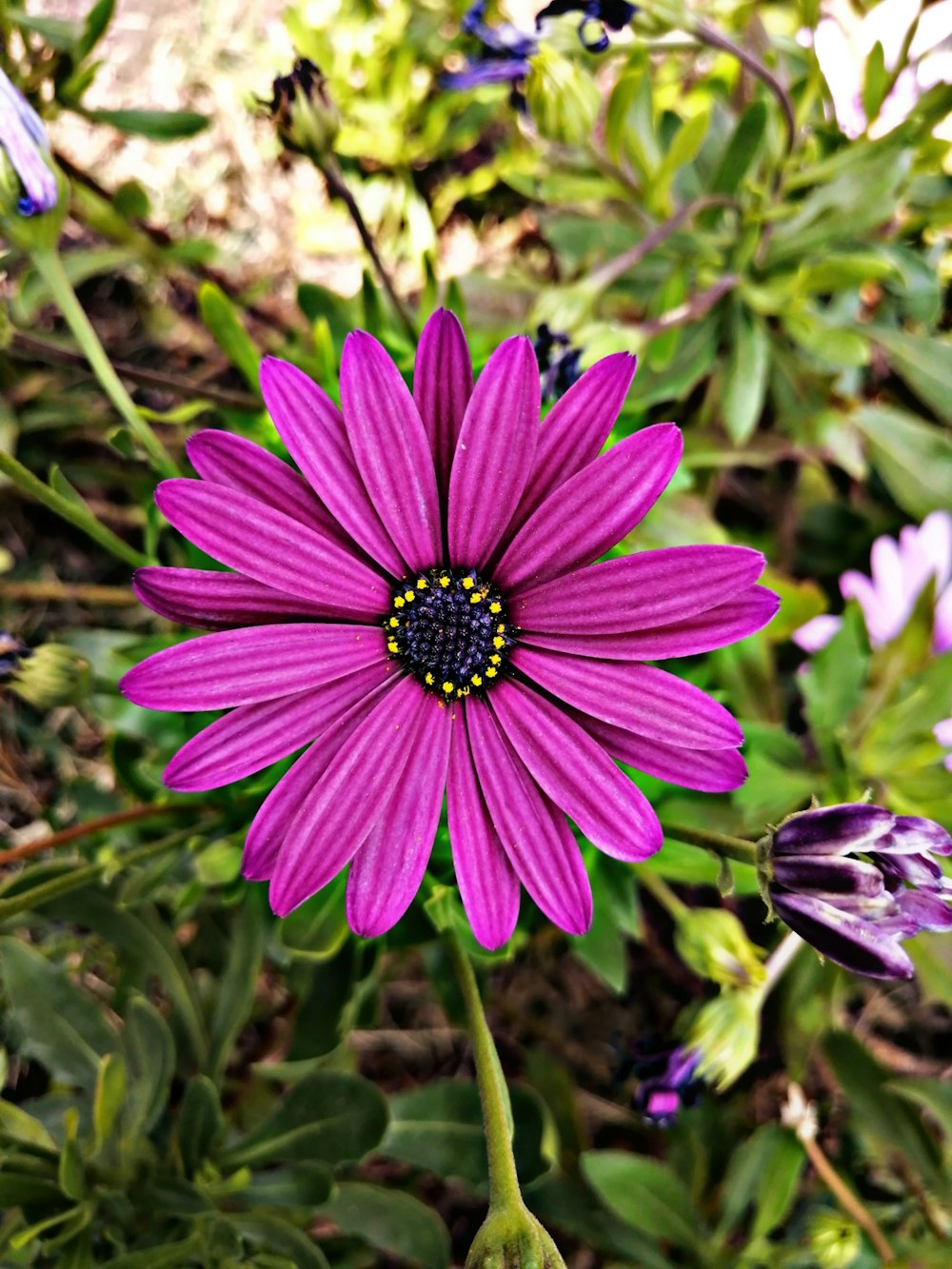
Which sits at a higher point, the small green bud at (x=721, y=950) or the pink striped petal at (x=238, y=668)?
the pink striped petal at (x=238, y=668)

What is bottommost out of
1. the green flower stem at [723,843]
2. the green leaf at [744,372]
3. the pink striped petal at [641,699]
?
the green flower stem at [723,843]

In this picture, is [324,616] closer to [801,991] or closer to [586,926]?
[586,926]

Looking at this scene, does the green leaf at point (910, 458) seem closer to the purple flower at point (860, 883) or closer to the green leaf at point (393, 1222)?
the purple flower at point (860, 883)

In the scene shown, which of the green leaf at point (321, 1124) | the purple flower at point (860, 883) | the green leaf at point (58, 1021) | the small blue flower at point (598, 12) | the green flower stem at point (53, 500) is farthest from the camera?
the green leaf at point (58, 1021)

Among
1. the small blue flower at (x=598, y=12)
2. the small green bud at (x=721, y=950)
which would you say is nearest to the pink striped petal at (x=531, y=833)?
the small green bud at (x=721, y=950)

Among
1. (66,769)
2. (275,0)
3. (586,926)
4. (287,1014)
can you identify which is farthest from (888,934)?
(275,0)
